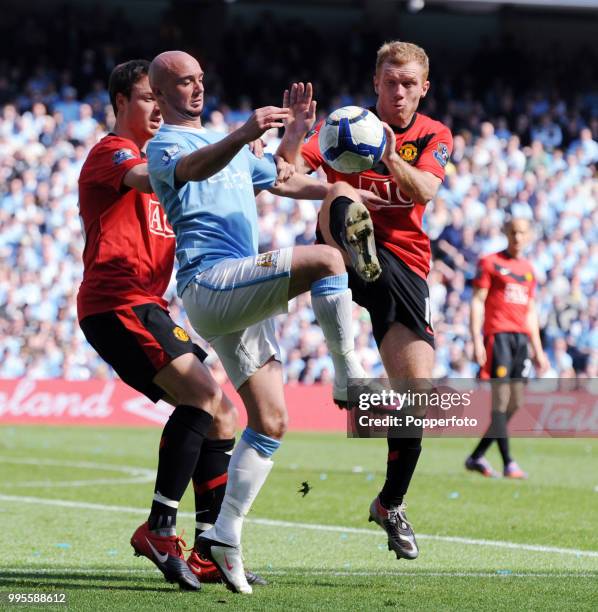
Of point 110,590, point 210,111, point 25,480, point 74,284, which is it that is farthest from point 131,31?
point 110,590

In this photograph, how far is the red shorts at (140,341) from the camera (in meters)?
5.93

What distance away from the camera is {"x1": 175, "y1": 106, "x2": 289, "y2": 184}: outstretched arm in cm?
520

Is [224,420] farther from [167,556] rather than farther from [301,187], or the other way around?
[301,187]

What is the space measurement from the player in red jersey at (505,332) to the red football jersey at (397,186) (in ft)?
19.4

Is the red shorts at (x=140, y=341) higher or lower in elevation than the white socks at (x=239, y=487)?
higher

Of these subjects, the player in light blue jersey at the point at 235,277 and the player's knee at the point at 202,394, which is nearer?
the player in light blue jersey at the point at 235,277

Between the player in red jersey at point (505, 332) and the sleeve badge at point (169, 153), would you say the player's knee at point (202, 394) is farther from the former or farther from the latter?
the player in red jersey at point (505, 332)

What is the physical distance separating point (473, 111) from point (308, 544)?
21215mm

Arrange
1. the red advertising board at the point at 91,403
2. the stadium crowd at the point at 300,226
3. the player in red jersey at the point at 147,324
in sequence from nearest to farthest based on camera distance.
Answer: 1. the player in red jersey at the point at 147,324
2. the red advertising board at the point at 91,403
3. the stadium crowd at the point at 300,226

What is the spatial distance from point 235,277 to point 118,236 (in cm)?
85

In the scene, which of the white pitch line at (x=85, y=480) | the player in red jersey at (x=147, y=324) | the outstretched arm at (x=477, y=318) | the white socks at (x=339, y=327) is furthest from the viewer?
the outstretched arm at (x=477, y=318)

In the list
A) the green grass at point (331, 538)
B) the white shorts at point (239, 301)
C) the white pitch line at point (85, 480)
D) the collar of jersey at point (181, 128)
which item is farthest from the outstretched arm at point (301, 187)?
the white pitch line at point (85, 480)

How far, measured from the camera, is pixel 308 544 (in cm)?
780

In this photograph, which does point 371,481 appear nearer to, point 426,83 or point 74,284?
point 426,83
